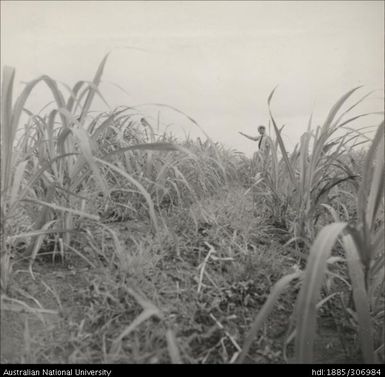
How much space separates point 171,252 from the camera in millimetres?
1354

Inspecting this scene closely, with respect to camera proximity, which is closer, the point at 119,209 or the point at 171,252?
the point at 171,252

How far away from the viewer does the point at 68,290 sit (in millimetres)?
1162

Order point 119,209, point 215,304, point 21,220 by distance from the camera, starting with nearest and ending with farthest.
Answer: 1. point 215,304
2. point 21,220
3. point 119,209

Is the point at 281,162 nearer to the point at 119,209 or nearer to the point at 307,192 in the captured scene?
the point at 307,192

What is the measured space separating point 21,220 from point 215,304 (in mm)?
781

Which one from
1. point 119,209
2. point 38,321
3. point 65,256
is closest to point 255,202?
point 119,209

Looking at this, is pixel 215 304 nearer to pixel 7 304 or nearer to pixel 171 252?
pixel 171 252

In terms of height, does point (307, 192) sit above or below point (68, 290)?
above
